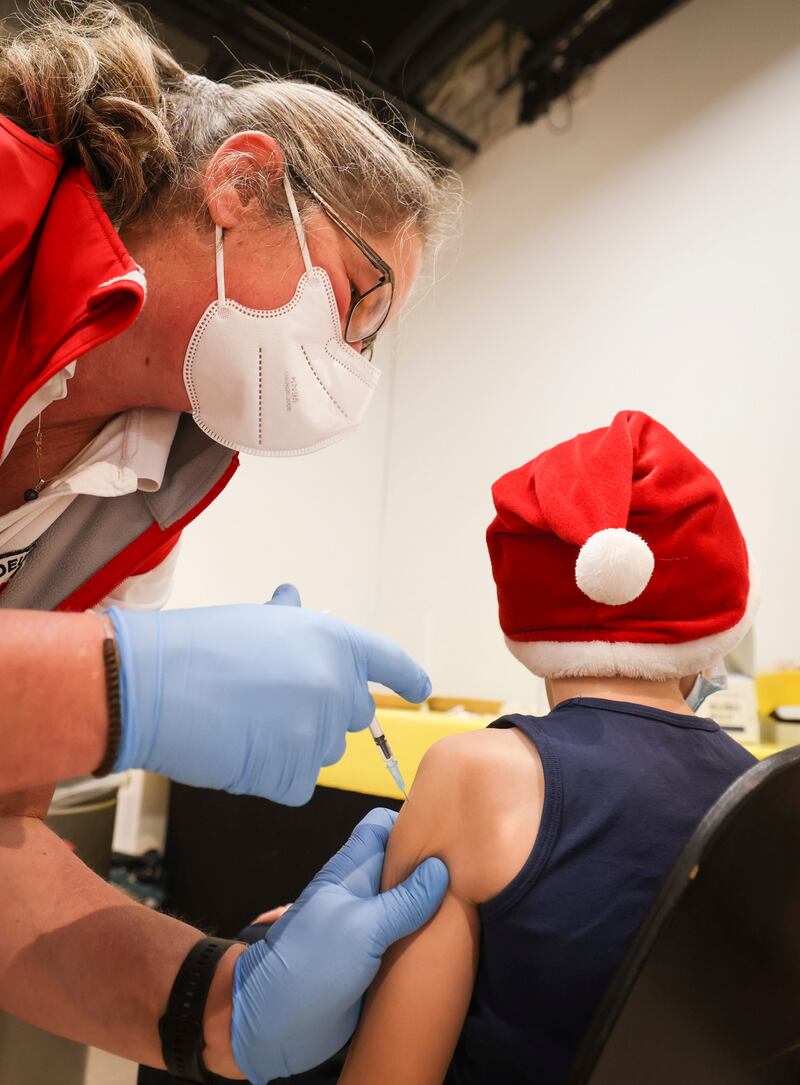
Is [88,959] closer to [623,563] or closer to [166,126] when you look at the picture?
[623,563]

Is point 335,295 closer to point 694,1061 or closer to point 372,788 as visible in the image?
point 694,1061

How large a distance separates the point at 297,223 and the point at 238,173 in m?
0.10

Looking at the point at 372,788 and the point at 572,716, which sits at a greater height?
the point at 572,716

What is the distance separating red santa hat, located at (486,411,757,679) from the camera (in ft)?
2.89

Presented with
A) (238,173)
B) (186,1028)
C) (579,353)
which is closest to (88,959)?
(186,1028)

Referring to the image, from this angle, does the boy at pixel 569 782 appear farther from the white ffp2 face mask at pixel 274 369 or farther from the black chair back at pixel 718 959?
the white ffp2 face mask at pixel 274 369

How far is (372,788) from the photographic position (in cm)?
174

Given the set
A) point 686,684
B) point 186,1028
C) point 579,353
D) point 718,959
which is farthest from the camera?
point 579,353

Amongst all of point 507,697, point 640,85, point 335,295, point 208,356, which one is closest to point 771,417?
point 507,697

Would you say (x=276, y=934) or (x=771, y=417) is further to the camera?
(x=771, y=417)

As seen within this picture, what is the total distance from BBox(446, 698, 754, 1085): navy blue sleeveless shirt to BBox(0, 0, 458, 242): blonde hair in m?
0.80

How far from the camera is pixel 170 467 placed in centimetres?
118

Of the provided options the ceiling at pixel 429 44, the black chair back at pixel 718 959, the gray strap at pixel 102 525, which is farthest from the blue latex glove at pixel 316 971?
the ceiling at pixel 429 44

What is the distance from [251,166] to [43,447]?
→ 18.9 inches
